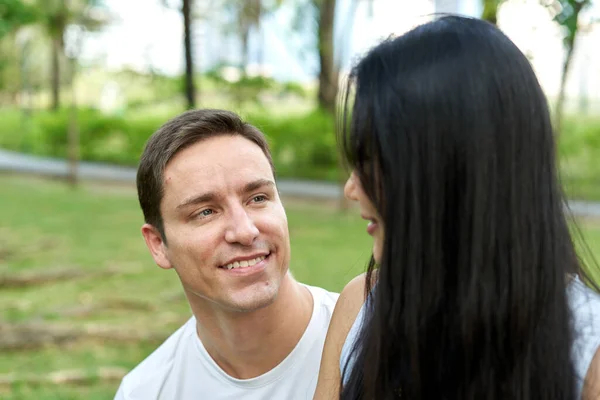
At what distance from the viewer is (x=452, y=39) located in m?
1.41

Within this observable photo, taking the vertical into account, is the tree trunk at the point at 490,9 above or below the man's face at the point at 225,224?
above

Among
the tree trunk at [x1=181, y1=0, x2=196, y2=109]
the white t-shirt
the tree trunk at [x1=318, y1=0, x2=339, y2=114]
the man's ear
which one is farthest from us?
the tree trunk at [x1=318, y1=0, x2=339, y2=114]

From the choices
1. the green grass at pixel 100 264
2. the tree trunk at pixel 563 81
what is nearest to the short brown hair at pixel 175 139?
the green grass at pixel 100 264

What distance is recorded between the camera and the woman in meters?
1.39

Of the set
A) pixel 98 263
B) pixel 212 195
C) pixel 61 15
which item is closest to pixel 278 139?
pixel 61 15

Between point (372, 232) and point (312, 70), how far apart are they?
1155cm

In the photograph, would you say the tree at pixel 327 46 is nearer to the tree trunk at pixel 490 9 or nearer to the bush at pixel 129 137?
the bush at pixel 129 137

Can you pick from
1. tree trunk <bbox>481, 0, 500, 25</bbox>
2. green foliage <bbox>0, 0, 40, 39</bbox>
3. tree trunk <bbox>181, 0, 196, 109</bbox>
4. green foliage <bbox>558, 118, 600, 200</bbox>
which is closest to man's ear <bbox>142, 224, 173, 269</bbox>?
green foliage <bbox>0, 0, 40, 39</bbox>

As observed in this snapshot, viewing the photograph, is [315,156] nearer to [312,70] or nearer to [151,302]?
[312,70]

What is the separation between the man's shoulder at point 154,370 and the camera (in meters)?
2.37

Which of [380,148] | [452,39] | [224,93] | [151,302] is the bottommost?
[151,302]

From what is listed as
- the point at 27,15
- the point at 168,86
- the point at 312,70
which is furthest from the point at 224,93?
the point at 27,15

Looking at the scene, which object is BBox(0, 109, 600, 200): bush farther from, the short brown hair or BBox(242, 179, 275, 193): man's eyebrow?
BBox(242, 179, 275, 193): man's eyebrow

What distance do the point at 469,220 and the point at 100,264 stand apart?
8.26m
